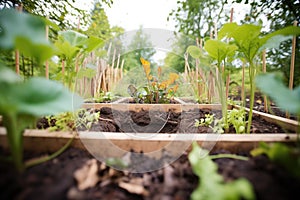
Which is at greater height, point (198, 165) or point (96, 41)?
point (96, 41)

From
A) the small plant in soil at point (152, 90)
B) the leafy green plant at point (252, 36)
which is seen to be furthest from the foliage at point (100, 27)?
the leafy green plant at point (252, 36)

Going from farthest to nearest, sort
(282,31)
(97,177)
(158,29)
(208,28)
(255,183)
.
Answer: (208,28)
(158,29)
(282,31)
(97,177)
(255,183)

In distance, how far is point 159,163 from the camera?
568mm

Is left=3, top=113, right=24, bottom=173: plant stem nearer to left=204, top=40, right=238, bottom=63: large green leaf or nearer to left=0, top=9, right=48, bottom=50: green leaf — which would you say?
left=0, top=9, right=48, bottom=50: green leaf

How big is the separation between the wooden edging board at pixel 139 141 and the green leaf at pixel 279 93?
33cm

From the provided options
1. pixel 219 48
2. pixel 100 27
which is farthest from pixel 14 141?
pixel 100 27

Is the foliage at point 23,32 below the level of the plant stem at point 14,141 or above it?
above

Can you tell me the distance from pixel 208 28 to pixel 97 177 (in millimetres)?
3544

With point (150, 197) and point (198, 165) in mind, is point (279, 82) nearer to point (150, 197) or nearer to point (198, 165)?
point (198, 165)

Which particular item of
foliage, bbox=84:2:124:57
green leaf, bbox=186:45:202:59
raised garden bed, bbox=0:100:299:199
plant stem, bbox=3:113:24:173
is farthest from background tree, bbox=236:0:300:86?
Answer: plant stem, bbox=3:113:24:173

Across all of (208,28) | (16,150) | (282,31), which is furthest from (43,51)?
(208,28)

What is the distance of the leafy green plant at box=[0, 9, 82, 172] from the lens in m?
0.35

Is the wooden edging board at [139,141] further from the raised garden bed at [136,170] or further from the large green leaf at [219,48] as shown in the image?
the large green leaf at [219,48]

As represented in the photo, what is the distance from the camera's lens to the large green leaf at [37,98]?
348 mm
